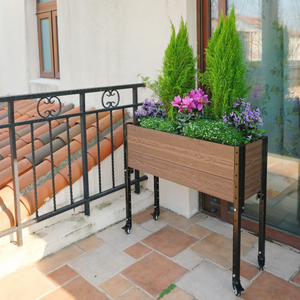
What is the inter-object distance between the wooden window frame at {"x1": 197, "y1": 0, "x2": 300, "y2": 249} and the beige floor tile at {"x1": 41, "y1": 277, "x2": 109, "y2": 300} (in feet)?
4.64

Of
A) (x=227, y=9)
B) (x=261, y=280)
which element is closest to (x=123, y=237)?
(x=261, y=280)

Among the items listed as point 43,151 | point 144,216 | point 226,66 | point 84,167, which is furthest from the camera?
point 144,216

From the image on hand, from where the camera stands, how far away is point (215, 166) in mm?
2186

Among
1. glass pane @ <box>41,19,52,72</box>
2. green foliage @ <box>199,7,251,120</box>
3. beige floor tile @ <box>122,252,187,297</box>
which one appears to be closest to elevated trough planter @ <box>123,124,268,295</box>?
green foliage @ <box>199,7,251,120</box>

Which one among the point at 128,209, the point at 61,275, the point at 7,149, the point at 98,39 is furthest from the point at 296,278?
the point at 98,39

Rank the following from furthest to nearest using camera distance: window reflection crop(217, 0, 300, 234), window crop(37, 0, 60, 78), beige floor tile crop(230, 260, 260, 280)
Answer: window crop(37, 0, 60, 78) < window reflection crop(217, 0, 300, 234) < beige floor tile crop(230, 260, 260, 280)

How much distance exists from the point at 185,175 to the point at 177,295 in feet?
2.56

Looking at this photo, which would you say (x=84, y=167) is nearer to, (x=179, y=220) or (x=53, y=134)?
(x=53, y=134)

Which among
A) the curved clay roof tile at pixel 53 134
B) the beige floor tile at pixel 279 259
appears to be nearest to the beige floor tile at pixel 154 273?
the beige floor tile at pixel 279 259

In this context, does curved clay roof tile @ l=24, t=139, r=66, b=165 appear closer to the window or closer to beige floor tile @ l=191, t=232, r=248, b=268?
beige floor tile @ l=191, t=232, r=248, b=268

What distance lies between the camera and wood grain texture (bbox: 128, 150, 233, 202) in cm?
217

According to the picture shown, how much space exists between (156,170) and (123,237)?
2.37 feet

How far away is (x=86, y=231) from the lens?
2.92m

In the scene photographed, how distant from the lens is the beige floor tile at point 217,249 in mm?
2609
